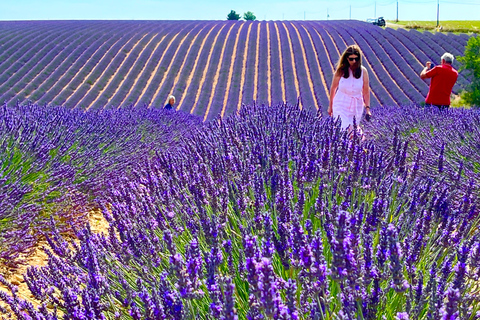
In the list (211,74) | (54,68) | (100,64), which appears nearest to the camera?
(54,68)

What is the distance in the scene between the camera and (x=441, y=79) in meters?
6.26

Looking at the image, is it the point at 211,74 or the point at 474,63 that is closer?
the point at 474,63

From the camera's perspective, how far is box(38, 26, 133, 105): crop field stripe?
15099 millimetres

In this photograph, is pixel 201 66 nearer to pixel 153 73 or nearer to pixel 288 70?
pixel 153 73

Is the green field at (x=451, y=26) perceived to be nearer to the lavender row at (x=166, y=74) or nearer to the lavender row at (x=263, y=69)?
the lavender row at (x=263, y=69)

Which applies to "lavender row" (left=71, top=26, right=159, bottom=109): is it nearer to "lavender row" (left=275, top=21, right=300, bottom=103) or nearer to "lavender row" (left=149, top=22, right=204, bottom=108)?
"lavender row" (left=149, top=22, right=204, bottom=108)

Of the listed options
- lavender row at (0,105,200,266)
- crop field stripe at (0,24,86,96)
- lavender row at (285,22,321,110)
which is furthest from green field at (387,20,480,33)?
lavender row at (0,105,200,266)

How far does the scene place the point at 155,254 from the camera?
1720 millimetres

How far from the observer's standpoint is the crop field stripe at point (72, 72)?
1510cm

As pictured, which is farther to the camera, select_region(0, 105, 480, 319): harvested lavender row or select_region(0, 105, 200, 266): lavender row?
select_region(0, 105, 200, 266): lavender row

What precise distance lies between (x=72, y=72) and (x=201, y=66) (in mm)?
5998

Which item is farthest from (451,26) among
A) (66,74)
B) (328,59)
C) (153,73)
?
(66,74)

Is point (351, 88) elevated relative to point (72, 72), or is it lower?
elevated

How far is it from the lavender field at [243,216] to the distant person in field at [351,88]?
43cm
